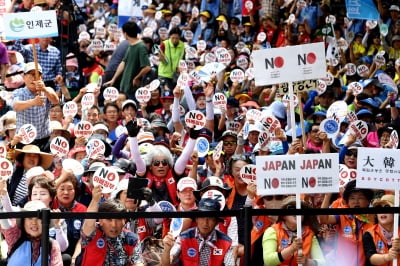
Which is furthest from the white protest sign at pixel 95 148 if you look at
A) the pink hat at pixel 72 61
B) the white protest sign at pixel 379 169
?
the pink hat at pixel 72 61

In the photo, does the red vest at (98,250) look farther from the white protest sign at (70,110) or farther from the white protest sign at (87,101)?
the white protest sign at (87,101)

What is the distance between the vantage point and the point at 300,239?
7.97 meters

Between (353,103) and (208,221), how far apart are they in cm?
672

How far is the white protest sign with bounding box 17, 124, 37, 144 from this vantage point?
11148 millimetres

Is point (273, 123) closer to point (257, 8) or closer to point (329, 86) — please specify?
point (329, 86)

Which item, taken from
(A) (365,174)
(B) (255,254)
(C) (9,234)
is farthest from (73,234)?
(A) (365,174)

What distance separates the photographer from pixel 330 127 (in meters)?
11.9

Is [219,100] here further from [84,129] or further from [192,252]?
[192,252]

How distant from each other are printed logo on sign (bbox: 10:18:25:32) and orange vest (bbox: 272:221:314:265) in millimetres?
4985

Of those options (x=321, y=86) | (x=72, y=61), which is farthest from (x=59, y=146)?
(x=72, y=61)

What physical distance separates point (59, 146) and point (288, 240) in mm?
3853

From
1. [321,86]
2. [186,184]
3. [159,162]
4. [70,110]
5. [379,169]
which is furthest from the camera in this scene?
[321,86]

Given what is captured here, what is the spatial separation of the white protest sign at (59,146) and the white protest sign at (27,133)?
21 centimetres

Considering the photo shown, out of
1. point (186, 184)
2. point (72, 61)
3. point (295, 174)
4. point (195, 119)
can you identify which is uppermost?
point (72, 61)
